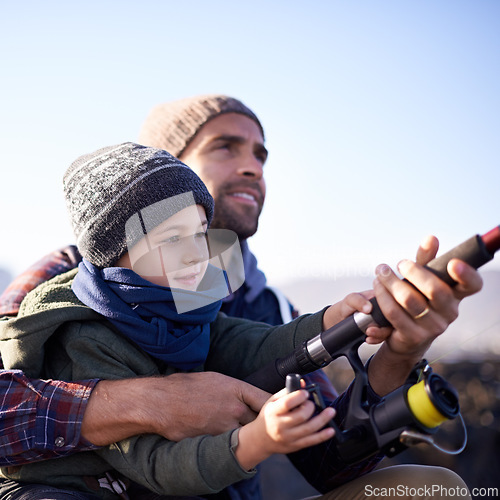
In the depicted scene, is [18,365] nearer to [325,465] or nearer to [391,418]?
[325,465]

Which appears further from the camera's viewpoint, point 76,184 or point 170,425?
point 76,184

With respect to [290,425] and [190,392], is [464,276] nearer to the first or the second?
[290,425]

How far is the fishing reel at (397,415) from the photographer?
1502 mm

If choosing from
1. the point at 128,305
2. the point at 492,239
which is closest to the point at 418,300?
the point at 492,239

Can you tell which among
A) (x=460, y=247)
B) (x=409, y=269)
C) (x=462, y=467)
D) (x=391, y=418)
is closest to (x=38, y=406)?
(x=391, y=418)

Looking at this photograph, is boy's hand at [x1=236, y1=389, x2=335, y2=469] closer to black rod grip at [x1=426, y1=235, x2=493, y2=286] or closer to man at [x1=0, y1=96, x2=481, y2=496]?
man at [x1=0, y1=96, x2=481, y2=496]

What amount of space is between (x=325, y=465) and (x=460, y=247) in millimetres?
1005

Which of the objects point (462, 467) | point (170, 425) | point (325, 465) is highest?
point (170, 425)

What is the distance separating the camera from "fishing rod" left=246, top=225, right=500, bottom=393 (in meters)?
1.50

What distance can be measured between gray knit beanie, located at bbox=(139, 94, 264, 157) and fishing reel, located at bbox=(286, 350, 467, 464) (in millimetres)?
2599

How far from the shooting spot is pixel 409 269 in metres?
1.59

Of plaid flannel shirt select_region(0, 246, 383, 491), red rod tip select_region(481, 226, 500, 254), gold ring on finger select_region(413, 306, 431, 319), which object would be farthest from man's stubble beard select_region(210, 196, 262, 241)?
red rod tip select_region(481, 226, 500, 254)

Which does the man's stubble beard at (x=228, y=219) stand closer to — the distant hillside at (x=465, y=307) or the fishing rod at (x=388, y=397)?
the distant hillside at (x=465, y=307)

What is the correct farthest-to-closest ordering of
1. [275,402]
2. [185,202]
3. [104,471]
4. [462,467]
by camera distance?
[462,467]
[185,202]
[104,471]
[275,402]
